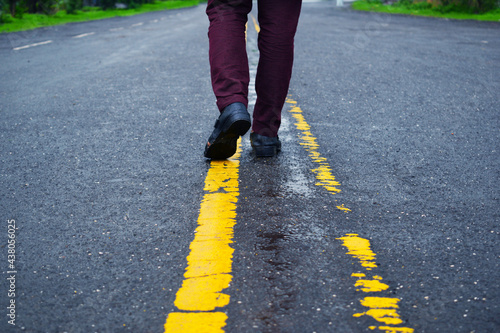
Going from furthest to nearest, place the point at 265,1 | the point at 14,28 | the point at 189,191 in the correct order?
the point at 14,28 → the point at 265,1 → the point at 189,191

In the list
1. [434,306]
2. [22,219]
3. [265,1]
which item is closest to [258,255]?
[434,306]

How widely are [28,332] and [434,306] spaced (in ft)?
3.94

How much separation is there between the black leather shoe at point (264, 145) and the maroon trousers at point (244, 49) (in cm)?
17

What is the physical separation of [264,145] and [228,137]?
1.17 feet

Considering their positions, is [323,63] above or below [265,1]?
below

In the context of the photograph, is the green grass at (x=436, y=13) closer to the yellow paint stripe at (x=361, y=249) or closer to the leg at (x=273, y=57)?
the leg at (x=273, y=57)

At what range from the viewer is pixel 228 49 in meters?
3.06

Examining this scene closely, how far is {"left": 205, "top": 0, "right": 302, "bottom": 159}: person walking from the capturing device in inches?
118

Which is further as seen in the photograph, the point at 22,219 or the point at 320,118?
the point at 320,118

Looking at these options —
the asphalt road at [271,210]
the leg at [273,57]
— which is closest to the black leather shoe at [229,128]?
the asphalt road at [271,210]

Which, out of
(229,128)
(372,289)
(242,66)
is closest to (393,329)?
(372,289)

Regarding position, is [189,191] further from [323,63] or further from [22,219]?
[323,63]

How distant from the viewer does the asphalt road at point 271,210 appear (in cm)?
179

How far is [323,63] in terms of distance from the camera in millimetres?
7824
